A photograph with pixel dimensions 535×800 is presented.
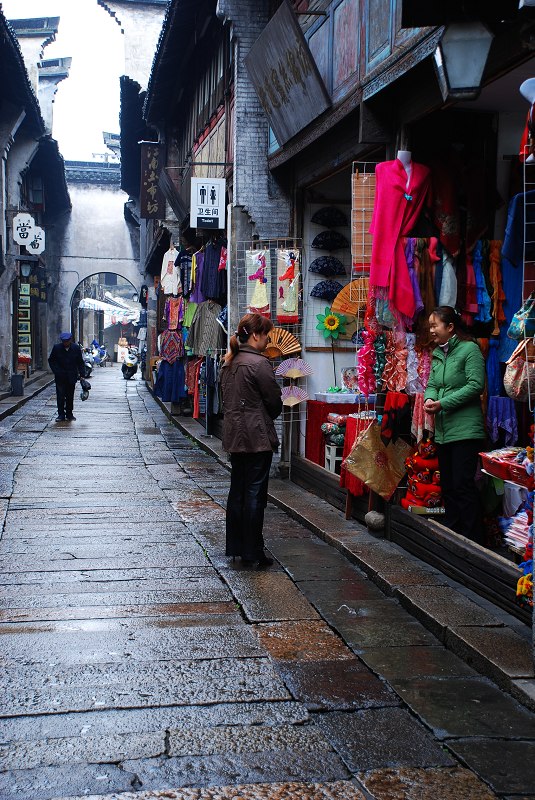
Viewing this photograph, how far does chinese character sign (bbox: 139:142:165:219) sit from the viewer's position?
23359mm

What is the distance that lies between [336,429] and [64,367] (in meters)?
10.8

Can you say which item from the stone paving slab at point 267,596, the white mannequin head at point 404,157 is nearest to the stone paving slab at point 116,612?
the stone paving slab at point 267,596

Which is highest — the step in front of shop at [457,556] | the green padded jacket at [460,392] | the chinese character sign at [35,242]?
the chinese character sign at [35,242]

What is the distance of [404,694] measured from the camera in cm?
433

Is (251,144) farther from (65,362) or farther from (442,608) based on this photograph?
(65,362)

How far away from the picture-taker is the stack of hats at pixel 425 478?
6.86 m

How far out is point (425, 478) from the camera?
22.6ft

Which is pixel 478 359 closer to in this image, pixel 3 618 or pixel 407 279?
pixel 407 279

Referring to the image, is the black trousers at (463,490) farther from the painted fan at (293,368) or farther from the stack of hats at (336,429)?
the painted fan at (293,368)

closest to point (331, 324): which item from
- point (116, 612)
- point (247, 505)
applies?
point (247, 505)

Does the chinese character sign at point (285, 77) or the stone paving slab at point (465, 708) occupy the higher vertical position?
the chinese character sign at point (285, 77)

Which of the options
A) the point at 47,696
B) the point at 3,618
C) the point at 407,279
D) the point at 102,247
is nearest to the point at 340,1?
the point at 407,279

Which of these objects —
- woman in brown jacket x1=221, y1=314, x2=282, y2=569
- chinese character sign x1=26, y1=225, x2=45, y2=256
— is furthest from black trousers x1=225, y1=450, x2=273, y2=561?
chinese character sign x1=26, y1=225, x2=45, y2=256

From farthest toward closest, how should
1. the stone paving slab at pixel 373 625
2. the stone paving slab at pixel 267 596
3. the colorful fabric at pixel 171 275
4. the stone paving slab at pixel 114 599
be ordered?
the colorful fabric at pixel 171 275
the stone paving slab at pixel 114 599
the stone paving slab at pixel 267 596
the stone paving slab at pixel 373 625
